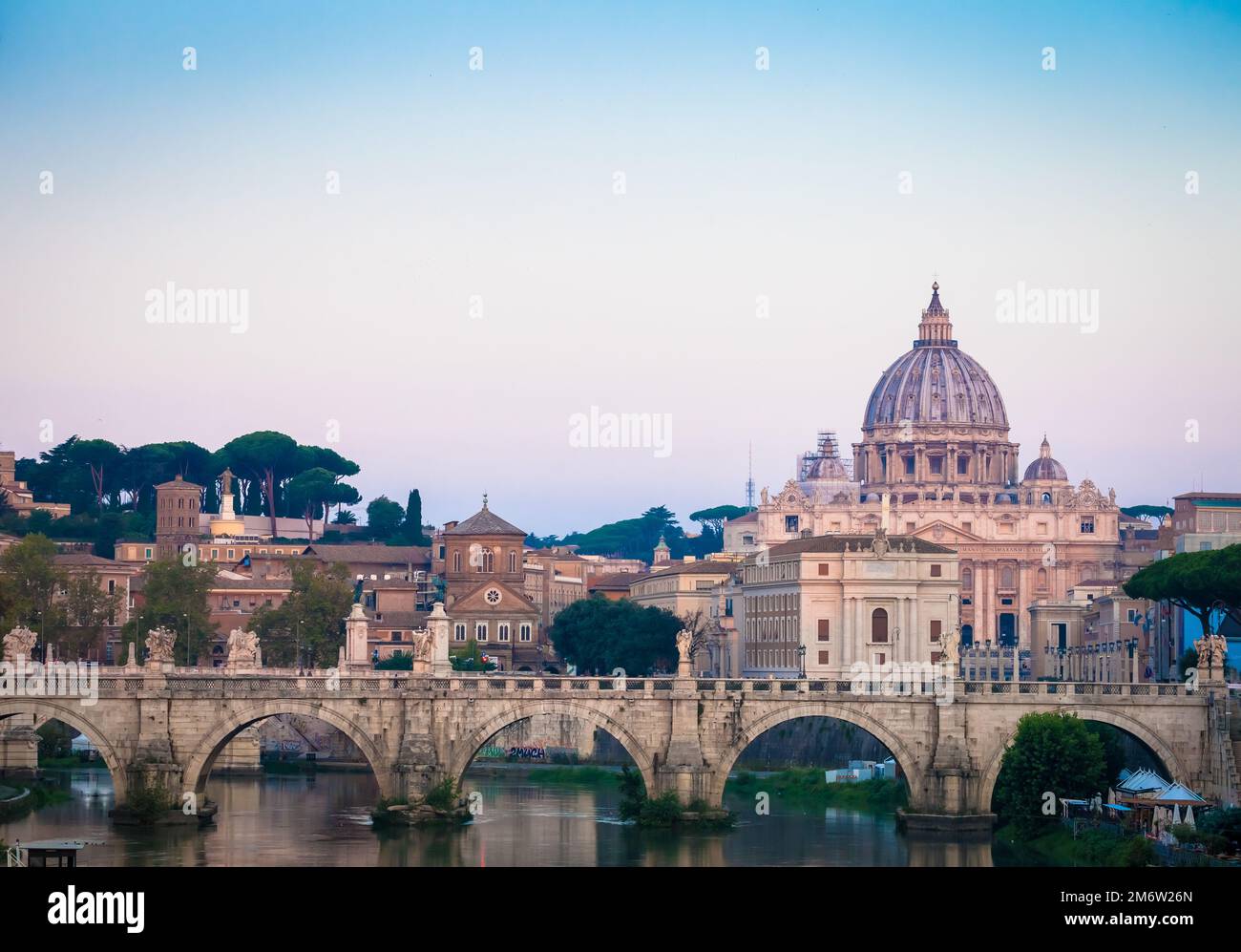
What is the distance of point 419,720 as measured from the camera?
68.3 meters

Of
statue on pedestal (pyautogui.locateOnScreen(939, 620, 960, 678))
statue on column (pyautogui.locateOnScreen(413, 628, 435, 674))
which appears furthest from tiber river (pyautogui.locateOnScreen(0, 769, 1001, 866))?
statue on pedestal (pyautogui.locateOnScreen(939, 620, 960, 678))

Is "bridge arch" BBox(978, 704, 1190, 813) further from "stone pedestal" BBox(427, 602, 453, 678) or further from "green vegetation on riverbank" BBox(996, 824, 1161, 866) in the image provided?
"stone pedestal" BBox(427, 602, 453, 678)

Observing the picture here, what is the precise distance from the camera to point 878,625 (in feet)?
375

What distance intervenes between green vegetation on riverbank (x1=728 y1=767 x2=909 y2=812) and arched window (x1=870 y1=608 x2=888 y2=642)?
24.7 m

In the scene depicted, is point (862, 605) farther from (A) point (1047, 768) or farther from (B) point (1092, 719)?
(A) point (1047, 768)

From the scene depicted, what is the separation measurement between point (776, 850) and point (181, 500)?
321 feet

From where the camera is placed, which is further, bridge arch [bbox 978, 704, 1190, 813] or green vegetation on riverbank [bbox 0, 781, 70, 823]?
green vegetation on riverbank [bbox 0, 781, 70, 823]

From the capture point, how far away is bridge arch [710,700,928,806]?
2694 inches

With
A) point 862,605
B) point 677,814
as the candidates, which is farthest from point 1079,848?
point 862,605

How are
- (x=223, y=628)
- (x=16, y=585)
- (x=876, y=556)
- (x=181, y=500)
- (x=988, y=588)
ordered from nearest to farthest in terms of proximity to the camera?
(x=16, y=585)
(x=876, y=556)
(x=223, y=628)
(x=181, y=500)
(x=988, y=588)

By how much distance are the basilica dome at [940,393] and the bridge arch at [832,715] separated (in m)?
124
